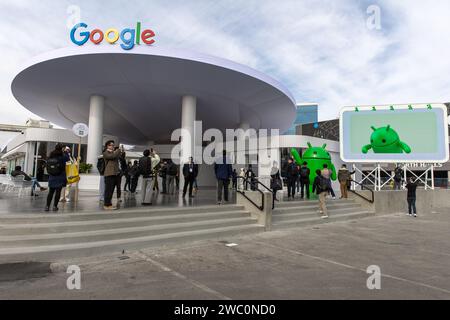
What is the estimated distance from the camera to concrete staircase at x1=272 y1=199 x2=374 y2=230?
355 inches

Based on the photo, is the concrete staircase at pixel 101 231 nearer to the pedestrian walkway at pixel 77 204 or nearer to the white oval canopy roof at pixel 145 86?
the pedestrian walkway at pixel 77 204

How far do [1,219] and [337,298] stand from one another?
5.81m

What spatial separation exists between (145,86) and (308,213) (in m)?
12.4

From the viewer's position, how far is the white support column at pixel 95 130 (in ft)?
59.4

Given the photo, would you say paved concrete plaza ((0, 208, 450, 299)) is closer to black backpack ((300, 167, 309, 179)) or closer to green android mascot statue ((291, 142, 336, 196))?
black backpack ((300, 167, 309, 179))

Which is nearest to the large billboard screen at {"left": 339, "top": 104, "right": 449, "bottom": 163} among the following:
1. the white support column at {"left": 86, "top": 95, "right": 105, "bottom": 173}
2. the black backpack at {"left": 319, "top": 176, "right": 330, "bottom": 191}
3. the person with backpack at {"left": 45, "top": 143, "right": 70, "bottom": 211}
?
the black backpack at {"left": 319, "top": 176, "right": 330, "bottom": 191}

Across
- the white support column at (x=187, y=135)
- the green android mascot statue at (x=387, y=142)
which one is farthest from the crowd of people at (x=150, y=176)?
the green android mascot statue at (x=387, y=142)

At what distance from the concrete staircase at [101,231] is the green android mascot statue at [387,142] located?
14.8 metres

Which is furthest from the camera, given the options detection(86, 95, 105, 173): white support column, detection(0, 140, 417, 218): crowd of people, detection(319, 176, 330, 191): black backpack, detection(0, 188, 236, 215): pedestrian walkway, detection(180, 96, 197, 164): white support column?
detection(86, 95, 105, 173): white support column

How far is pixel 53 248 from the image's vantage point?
16.4ft

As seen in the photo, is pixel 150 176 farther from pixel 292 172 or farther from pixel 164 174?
pixel 292 172

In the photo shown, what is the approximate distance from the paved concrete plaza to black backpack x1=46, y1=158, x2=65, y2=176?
2.62 meters

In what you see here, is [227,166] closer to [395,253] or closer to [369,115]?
[395,253]
